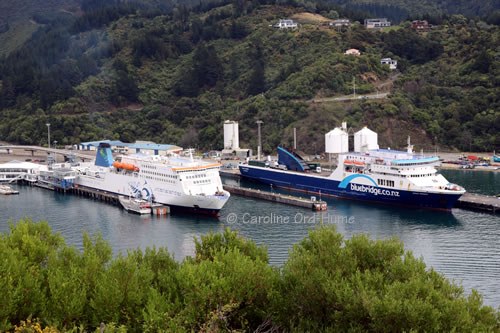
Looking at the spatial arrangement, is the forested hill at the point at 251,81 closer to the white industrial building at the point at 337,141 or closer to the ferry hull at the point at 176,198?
the white industrial building at the point at 337,141

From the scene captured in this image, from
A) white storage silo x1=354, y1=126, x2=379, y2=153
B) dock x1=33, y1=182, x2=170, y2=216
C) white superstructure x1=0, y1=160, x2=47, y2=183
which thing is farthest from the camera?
white storage silo x1=354, y1=126, x2=379, y2=153

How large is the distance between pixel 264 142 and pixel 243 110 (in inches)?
234

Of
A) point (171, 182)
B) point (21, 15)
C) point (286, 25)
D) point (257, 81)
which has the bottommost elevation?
point (171, 182)

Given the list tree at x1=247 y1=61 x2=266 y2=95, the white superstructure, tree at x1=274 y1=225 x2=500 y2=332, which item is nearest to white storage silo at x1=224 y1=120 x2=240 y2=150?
tree at x1=247 y1=61 x2=266 y2=95

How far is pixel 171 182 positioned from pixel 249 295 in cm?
2055

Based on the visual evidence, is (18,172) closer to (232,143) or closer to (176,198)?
(176,198)

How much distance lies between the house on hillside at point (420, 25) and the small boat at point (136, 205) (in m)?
47.2

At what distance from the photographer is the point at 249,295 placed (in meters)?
14.0

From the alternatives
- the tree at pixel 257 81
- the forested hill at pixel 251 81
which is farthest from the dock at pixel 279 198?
the tree at pixel 257 81

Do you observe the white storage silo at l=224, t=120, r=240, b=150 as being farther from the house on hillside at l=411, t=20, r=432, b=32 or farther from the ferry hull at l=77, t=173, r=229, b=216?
the house on hillside at l=411, t=20, r=432, b=32

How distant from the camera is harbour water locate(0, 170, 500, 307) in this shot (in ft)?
80.0

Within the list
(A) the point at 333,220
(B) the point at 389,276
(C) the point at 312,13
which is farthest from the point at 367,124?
(B) the point at 389,276

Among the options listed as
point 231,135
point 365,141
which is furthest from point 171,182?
point 231,135

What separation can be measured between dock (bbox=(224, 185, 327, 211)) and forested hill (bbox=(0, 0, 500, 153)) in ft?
48.4
